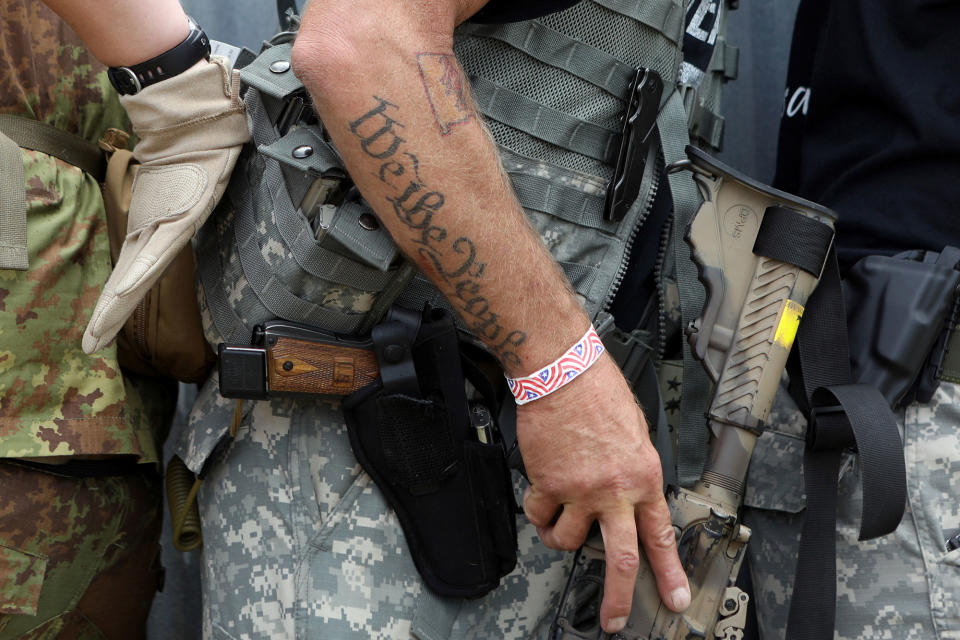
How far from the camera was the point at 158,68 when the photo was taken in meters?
1.22

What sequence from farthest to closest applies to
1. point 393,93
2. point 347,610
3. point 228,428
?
point 228,428 < point 347,610 < point 393,93

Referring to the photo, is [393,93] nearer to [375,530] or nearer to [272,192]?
[272,192]

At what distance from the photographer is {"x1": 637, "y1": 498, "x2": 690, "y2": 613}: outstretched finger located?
1.14m

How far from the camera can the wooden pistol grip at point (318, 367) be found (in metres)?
1.20

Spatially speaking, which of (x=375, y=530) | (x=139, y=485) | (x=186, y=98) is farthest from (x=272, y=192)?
(x=139, y=485)

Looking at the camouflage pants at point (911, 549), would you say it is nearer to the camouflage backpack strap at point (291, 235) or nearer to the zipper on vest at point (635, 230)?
the zipper on vest at point (635, 230)

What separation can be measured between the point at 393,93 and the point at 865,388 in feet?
2.59

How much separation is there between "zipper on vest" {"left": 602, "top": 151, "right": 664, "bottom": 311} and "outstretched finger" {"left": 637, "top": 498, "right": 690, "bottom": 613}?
0.34 m

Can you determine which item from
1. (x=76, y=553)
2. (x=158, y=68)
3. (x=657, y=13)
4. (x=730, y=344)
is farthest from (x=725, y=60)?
(x=76, y=553)

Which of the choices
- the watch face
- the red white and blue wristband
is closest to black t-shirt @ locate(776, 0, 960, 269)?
the red white and blue wristband

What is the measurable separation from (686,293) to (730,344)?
0.43 ft

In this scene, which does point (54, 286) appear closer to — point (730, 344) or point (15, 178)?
point (15, 178)

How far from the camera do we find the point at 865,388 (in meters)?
1.22

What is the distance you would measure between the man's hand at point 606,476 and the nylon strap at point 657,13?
521 millimetres
